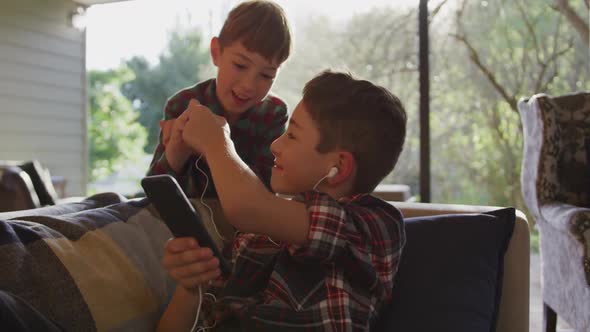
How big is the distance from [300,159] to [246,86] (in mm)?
637

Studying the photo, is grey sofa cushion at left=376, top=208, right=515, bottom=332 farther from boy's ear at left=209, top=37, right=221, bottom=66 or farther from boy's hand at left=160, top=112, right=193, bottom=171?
boy's ear at left=209, top=37, right=221, bottom=66

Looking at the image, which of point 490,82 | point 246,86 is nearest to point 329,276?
point 246,86

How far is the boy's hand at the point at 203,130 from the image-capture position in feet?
3.33

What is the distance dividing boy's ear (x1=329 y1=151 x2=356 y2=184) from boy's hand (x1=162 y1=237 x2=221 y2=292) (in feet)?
0.94

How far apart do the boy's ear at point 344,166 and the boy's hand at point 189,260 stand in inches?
11.3

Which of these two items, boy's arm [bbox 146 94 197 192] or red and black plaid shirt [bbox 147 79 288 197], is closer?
boy's arm [bbox 146 94 197 192]

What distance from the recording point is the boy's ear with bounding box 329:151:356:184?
1.10 metres

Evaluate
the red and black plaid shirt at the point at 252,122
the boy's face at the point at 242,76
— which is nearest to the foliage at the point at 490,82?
the red and black plaid shirt at the point at 252,122

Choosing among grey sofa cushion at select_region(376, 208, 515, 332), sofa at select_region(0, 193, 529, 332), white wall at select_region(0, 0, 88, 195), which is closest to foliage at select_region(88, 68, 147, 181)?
white wall at select_region(0, 0, 88, 195)

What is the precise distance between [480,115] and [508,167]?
0.50 m

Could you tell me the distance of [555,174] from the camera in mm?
2623

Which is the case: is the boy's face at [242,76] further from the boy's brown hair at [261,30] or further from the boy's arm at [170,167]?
the boy's arm at [170,167]

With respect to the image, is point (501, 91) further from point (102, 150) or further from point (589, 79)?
point (102, 150)

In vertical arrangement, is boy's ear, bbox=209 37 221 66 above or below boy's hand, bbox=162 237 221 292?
above
